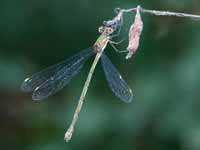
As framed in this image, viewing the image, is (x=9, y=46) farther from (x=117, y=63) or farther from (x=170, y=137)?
(x=170, y=137)

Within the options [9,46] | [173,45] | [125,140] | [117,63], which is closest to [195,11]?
[173,45]

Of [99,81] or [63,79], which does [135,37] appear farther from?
[99,81]

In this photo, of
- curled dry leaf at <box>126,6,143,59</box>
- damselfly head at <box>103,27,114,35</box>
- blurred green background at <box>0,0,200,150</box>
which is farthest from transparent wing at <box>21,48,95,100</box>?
curled dry leaf at <box>126,6,143,59</box>

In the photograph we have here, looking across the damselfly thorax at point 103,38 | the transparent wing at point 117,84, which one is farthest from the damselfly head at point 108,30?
the transparent wing at point 117,84

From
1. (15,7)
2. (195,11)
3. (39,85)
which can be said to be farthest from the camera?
(15,7)

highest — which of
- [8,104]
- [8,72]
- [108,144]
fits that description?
[8,72]

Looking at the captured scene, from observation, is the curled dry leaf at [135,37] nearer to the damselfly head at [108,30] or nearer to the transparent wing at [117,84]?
A: the damselfly head at [108,30]
